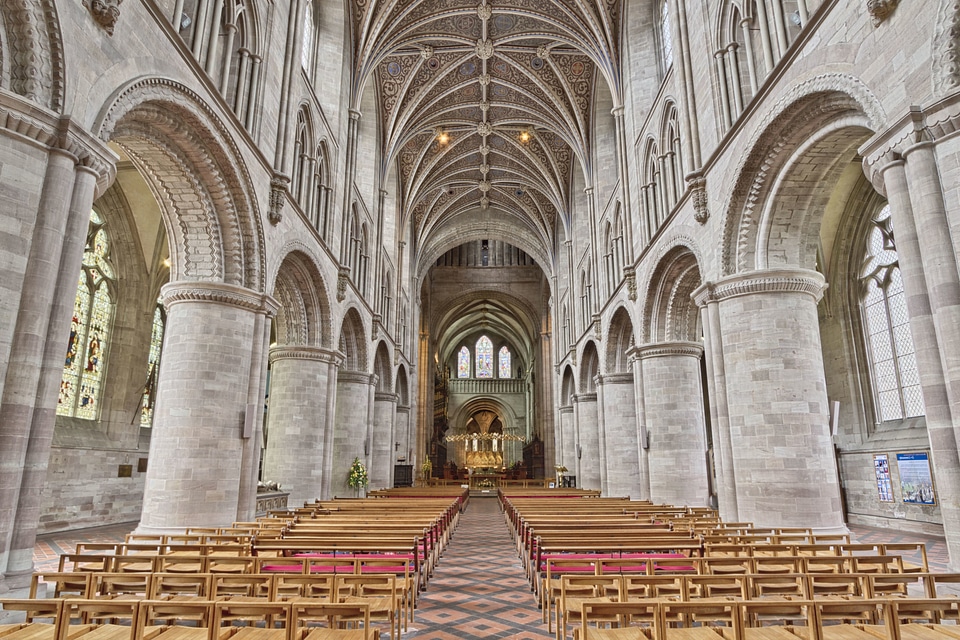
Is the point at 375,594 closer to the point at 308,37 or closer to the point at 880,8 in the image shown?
the point at 880,8

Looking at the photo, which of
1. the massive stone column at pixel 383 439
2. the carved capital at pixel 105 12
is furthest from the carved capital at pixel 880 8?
the massive stone column at pixel 383 439

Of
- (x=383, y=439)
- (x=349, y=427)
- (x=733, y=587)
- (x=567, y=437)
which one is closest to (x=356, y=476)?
(x=349, y=427)

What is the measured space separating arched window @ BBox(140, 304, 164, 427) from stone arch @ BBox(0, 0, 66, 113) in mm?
13054

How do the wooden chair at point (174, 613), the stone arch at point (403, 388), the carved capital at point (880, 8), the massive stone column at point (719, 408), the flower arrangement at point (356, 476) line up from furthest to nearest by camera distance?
the stone arch at point (403, 388)
the flower arrangement at point (356, 476)
the massive stone column at point (719, 408)
the carved capital at point (880, 8)
the wooden chair at point (174, 613)

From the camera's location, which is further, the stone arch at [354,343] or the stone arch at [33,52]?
the stone arch at [354,343]

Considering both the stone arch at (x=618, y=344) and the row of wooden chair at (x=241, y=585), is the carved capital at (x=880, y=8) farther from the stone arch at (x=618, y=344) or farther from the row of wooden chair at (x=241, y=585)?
the stone arch at (x=618, y=344)

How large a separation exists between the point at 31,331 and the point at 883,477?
18203mm

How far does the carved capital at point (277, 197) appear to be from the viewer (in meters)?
12.1

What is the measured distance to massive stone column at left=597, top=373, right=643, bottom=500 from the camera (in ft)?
62.6

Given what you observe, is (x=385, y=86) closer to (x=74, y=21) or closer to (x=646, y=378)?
(x=646, y=378)

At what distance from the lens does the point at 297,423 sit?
1556 cm

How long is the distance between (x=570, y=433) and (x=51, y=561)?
955 inches

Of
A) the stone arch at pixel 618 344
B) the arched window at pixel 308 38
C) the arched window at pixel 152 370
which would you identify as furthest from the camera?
the stone arch at pixel 618 344

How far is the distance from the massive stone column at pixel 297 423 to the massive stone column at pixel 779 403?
413 inches
